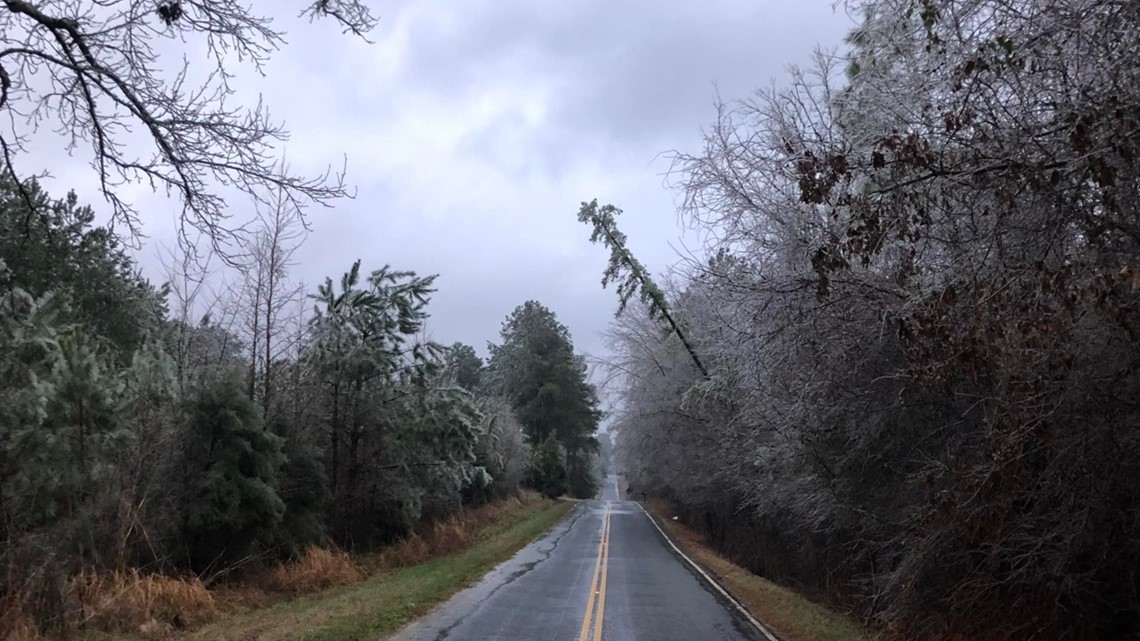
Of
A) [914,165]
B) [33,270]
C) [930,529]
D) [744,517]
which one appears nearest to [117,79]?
[914,165]

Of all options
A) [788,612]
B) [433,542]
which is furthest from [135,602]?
[433,542]

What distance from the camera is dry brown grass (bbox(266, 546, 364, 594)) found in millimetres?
18031

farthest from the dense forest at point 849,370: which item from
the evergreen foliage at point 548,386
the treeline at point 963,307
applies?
the evergreen foliage at point 548,386

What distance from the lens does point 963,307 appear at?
741 centimetres

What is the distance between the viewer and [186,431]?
17.2 meters

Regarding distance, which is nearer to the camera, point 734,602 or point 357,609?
point 357,609

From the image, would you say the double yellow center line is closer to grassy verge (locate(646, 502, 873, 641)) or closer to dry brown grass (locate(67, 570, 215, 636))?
grassy verge (locate(646, 502, 873, 641))

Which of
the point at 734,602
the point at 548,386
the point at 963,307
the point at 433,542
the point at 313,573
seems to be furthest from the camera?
the point at 548,386

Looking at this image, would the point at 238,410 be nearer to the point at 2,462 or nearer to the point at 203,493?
the point at 203,493

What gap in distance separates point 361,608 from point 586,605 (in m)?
3.81

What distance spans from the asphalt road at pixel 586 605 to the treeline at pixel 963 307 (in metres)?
2.90

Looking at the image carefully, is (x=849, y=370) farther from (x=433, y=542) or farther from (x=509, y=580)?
(x=433, y=542)

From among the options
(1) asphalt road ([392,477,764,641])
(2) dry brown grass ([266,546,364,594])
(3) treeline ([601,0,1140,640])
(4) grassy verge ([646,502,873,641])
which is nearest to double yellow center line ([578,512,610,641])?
(1) asphalt road ([392,477,764,641])

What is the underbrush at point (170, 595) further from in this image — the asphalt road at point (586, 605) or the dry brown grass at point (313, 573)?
the asphalt road at point (586, 605)
